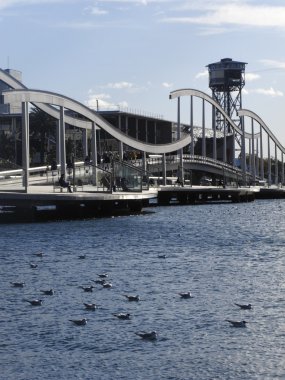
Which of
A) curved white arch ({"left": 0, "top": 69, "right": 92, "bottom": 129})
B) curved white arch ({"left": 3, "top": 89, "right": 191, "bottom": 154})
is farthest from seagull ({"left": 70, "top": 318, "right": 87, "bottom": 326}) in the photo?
curved white arch ({"left": 0, "top": 69, "right": 92, "bottom": 129})

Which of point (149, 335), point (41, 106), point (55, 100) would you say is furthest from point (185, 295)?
point (41, 106)

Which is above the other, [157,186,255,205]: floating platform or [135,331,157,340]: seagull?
[157,186,255,205]: floating platform

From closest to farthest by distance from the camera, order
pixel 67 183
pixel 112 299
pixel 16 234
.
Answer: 1. pixel 112 299
2. pixel 16 234
3. pixel 67 183

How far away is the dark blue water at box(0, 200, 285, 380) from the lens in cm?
2194

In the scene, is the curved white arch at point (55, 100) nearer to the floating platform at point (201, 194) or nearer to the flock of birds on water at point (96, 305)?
the floating platform at point (201, 194)

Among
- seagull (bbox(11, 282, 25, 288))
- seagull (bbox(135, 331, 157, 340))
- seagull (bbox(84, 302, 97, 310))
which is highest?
seagull (bbox(11, 282, 25, 288))

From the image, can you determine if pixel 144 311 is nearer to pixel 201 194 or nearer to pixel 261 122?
pixel 201 194

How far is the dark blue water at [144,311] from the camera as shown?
21.9 meters

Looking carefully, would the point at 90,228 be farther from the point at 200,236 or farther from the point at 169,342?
the point at 169,342

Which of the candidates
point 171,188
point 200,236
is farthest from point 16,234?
point 171,188

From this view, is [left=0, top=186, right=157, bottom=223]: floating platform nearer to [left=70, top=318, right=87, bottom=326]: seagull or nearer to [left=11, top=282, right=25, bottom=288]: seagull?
[left=11, top=282, right=25, bottom=288]: seagull

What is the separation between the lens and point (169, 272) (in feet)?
123

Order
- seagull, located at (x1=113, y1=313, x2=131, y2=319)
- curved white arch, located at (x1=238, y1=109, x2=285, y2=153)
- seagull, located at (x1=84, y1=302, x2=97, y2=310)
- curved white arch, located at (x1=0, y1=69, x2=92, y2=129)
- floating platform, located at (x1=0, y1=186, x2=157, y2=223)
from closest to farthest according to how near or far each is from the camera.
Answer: seagull, located at (x1=113, y1=313, x2=131, y2=319), seagull, located at (x1=84, y1=302, x2=97, y2=310), floating platform, located at (x1=0, y1=186, x2=157, y2=223), curved white arch, located at (x1=0, y1=69, x2=92, y2=129), curved white arch, located at (x1=238, y1=109, x2=285, y2=153)

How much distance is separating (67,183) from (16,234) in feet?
50.3
